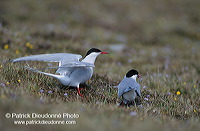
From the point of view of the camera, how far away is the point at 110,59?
7.83 meters

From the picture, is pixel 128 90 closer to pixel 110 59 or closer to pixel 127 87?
pixel 127 87

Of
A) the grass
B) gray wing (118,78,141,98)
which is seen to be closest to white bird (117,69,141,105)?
gray wing (118,78,141,98)

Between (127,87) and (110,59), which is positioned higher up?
(110,59)

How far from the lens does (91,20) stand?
535 inches

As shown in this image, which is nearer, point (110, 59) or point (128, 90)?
point (128, 90)

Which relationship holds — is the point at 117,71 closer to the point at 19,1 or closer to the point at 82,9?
the point at 82,9

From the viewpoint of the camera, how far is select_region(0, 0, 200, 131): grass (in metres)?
3.02

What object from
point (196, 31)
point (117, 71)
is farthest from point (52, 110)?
point (196, 31)

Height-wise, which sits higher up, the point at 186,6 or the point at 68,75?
the point at 186,6

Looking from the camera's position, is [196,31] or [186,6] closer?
[196,31]

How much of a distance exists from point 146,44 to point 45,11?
20.2ft

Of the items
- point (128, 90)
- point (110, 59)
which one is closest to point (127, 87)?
point (128, 90)

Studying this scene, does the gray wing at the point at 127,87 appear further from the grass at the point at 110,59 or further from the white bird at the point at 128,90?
the grass at the point at 110,59

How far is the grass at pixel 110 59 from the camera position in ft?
9.91
